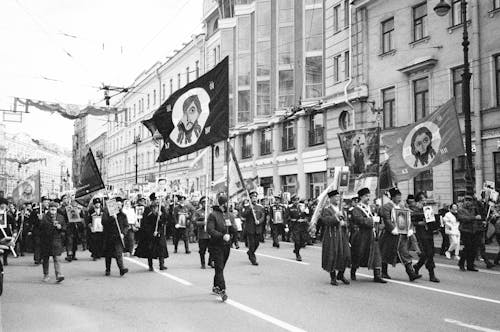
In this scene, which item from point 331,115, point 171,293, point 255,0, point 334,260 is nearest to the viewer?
point 171,293

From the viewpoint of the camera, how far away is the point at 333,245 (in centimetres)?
1071

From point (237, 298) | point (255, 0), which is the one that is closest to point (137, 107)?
point (255, 0)

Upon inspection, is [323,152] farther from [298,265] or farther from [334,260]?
[334,260]

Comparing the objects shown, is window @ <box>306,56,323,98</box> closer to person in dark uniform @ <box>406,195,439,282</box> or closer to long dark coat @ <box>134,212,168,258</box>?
long dark coat @ <box>134,212,168,258</box>

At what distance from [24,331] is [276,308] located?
11.2 ft

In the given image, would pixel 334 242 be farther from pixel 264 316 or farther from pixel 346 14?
pixel 346 14

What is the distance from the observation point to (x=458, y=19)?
22031mm

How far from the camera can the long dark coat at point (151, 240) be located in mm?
13159

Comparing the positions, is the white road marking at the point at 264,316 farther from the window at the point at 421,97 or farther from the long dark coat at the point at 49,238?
the window at the point at 421,97

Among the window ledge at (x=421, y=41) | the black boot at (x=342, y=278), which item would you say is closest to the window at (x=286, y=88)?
the window ledge at (x=421, y=41)

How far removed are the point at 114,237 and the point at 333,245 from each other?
495cm

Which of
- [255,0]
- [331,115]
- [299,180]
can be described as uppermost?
[255,0]

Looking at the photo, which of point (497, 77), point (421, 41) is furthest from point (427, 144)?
point (421, 41)

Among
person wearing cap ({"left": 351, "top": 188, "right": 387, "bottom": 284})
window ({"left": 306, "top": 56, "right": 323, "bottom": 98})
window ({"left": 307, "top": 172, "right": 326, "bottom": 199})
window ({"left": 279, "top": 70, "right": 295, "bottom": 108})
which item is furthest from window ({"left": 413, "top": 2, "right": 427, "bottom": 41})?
person wearing cap ({"left": 351, "top": 188, "right": 387, "bottom": 284})
